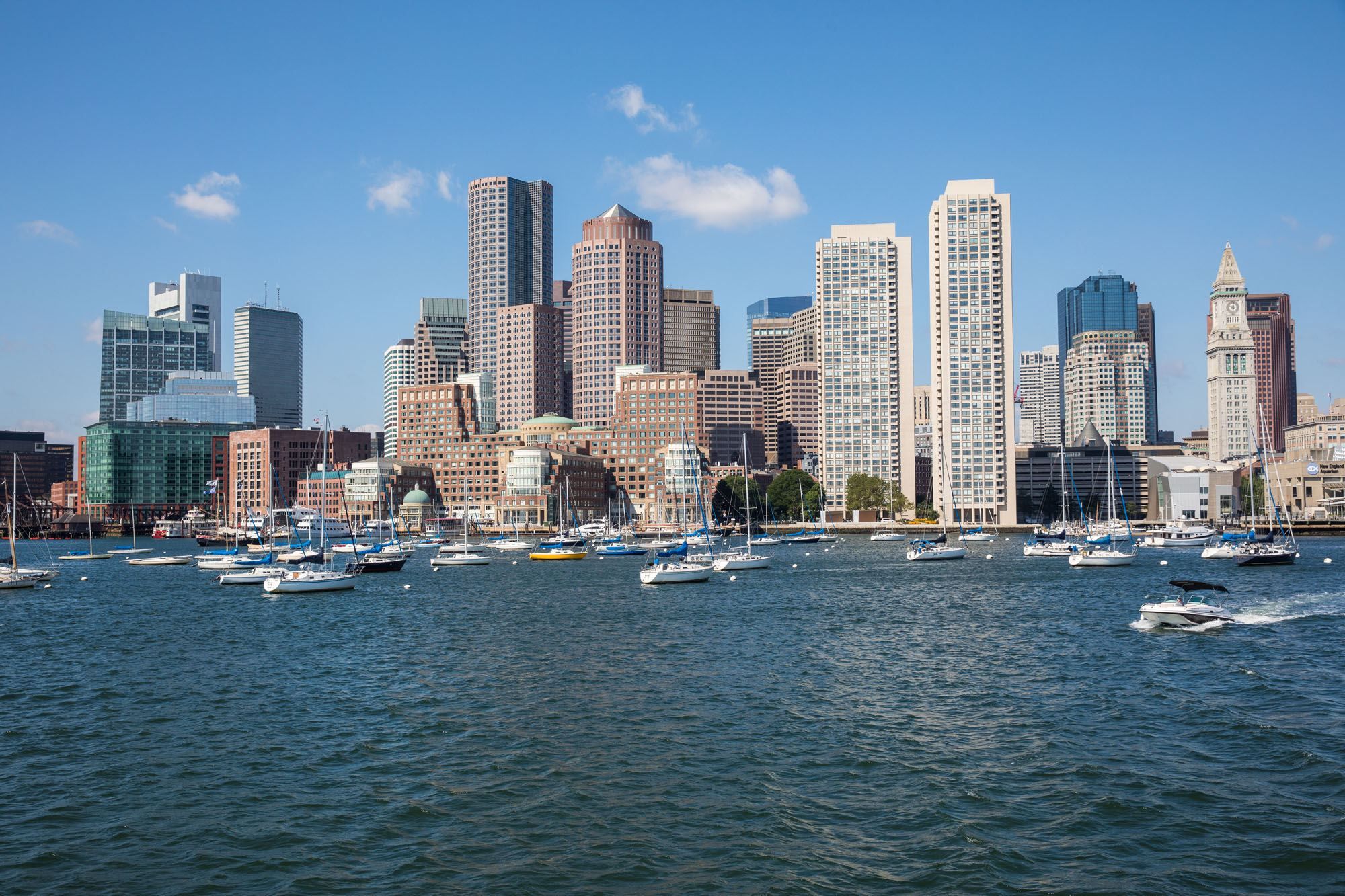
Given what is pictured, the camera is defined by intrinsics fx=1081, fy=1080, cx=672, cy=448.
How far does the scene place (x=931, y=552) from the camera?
145000mm

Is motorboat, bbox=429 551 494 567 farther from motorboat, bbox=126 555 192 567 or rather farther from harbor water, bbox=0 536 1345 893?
harbor water, bbox=0 536 1345 893

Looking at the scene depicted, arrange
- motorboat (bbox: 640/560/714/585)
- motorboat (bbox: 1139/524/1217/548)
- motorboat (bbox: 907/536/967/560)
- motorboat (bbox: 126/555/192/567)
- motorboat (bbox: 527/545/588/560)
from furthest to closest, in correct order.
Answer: motorboat (bbox: 1139/524/1217/548) < motorboat (bbox: 126/555/192/567) < motorboat (bbox: 527/545/588/560) < motorboat (bbox: 907/536/967/560) < motorboat (bbox: 640/560/714/585)

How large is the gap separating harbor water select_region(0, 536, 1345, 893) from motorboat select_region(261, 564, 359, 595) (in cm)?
2422

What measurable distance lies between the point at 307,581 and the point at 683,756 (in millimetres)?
72611

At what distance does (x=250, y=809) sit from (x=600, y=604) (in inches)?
2289

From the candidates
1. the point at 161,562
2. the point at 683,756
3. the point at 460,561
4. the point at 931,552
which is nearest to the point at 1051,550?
the point at 931,552

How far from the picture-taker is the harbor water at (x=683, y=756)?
26.6 metres

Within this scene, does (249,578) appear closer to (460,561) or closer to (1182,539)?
(460,561)

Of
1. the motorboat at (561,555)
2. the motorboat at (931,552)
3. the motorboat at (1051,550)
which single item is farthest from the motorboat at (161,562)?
the motorboat at (1051,550)

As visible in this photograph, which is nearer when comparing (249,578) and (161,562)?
(249,578)

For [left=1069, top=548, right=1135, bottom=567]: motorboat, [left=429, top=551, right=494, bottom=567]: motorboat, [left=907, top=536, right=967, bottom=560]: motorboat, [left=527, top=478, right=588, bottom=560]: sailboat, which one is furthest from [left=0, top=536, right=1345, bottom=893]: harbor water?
[left=527, top=478, right=588, bottom=560]: sailboat

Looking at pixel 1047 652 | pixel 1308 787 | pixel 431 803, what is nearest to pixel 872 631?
pixel 1047 652

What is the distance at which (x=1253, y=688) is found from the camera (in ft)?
151

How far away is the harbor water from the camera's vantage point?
26594 millimetres
